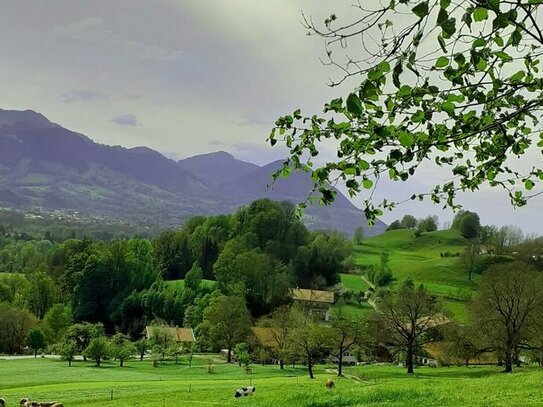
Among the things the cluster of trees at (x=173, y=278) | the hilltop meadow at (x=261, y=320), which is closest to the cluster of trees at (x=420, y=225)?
the hilltop meadow at (x=261, y=320)

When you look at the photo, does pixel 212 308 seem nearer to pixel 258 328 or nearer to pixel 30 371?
pixel 258 328

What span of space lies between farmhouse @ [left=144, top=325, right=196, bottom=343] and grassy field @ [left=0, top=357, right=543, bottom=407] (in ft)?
15.7

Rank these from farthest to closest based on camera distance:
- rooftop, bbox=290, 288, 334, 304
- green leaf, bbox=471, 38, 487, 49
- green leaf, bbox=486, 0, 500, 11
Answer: rooftop, bbox=290, 288, 334, 304
green leaf, bbox=471, 38, 487, 49
green leaf, bbox=486, 0, 500, 11

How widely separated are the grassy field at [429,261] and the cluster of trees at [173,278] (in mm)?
20730

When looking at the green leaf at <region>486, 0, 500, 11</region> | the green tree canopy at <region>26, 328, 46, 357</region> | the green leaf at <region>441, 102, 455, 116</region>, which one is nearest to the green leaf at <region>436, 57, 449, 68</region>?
the green leaf at <region>486, 0, 500, 11</region>

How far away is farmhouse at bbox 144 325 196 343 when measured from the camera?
230 feet

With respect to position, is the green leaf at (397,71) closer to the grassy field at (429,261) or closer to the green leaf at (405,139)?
the green leaf at (405,139)

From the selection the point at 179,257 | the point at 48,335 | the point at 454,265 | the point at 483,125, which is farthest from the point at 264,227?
the point at 483,125

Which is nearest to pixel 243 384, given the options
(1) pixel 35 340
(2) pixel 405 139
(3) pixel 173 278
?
(1) pixel 35 340

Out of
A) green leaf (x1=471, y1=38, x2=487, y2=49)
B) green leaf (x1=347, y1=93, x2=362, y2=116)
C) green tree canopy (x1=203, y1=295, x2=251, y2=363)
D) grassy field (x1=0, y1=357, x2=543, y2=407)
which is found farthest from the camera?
green tree canopy (x1=203, y1=295, x2=251, y2=363)

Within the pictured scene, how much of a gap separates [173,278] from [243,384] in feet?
204

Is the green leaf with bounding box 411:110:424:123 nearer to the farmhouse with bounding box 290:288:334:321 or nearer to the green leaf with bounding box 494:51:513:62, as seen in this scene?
the green leaf with bounding box 494:51:513:62

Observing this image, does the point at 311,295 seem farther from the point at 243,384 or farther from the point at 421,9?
the point at 421,9

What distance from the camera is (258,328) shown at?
231ft
